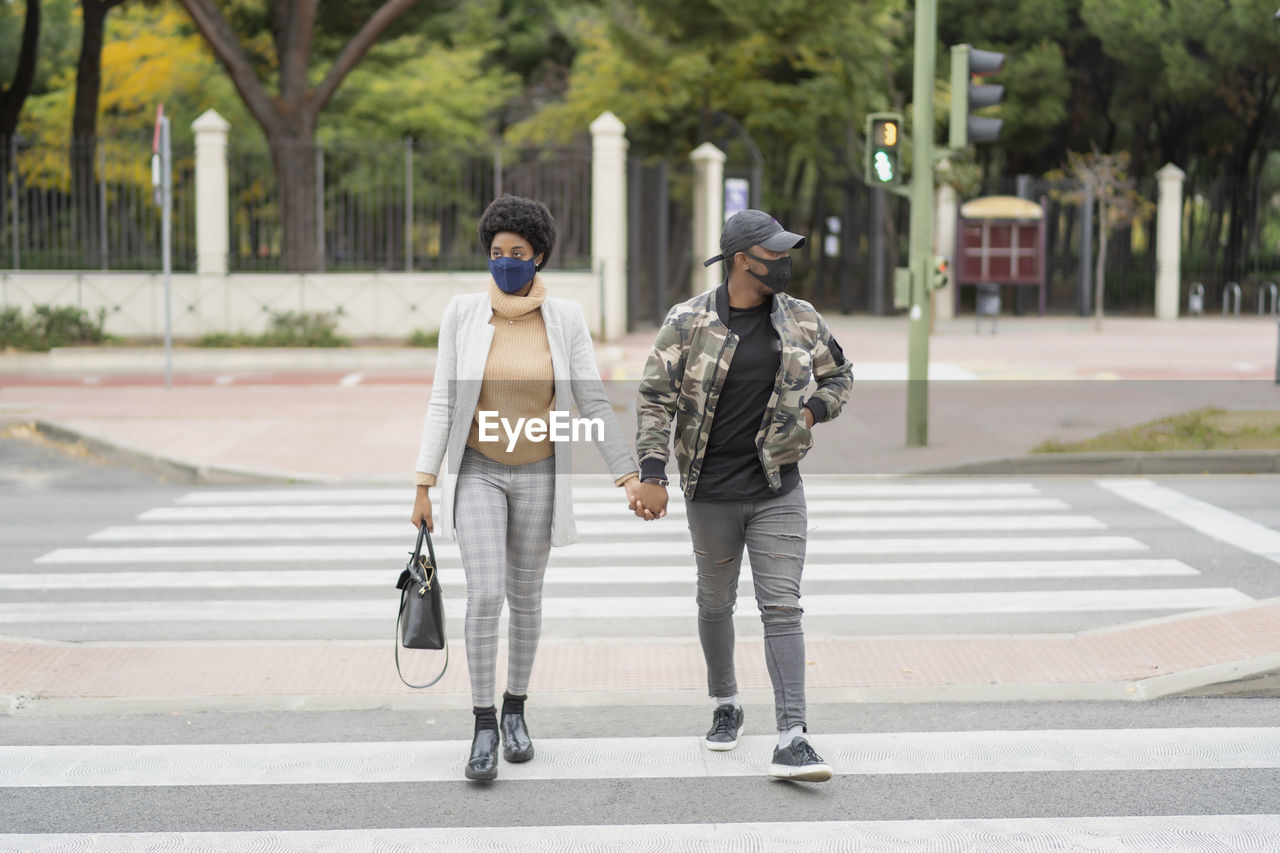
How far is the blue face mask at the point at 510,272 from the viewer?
204 inches

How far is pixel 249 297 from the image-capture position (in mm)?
24641

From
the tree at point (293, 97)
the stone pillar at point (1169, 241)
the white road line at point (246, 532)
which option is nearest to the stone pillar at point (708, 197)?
the tree at point (293, 97)

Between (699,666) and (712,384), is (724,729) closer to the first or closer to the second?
(699,666)

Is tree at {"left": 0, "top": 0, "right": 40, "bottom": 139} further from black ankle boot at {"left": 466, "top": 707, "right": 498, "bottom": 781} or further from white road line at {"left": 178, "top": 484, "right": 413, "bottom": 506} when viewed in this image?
black ankle boot at {"left": 466, "top": 707, "right": 498, "bottom": 781}

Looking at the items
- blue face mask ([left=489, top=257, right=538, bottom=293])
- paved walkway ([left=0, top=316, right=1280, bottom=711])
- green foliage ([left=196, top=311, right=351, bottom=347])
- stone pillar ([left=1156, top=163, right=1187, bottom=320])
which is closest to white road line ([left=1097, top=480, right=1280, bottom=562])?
paved walkway ([left=0, top=316, right=1280, bottom=711])

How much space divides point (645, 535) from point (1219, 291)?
34.1m

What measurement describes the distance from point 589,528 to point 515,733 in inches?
205

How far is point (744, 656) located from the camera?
671cm

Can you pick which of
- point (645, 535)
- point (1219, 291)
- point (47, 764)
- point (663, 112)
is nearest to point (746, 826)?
point (47, 764)

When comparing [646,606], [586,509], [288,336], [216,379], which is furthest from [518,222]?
[288,336]

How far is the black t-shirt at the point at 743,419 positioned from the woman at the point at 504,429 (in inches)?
12.0

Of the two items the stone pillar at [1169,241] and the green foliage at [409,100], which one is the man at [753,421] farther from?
A: the stone pillar at [1169,241]

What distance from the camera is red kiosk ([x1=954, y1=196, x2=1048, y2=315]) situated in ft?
104

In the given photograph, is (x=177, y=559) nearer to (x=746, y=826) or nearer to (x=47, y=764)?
(x=47, y=764)
